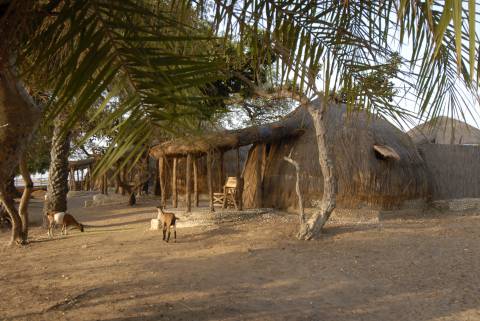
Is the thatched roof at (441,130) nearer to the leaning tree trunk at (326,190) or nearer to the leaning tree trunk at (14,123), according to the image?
the leaning tree trunk at (326,190)

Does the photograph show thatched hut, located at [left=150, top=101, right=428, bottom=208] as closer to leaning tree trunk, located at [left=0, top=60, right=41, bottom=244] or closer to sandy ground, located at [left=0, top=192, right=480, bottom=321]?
sandy ground, located at [left=0, top=192, right=480, bottom=321]

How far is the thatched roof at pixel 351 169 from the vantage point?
1171 cm

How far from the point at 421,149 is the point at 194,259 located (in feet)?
34.0

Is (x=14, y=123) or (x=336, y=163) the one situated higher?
(x=336, y=163)

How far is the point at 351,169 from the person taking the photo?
466 inches

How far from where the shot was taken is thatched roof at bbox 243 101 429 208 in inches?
461

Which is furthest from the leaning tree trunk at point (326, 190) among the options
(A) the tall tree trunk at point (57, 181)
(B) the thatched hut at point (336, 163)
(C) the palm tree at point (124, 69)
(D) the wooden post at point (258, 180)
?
(C) the palm tree at point (124, 69)

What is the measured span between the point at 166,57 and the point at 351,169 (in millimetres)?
10954

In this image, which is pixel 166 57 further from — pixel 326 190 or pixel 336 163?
Result: pixel 336 163

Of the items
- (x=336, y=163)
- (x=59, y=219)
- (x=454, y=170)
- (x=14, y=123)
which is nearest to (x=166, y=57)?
(x=14, y=123)

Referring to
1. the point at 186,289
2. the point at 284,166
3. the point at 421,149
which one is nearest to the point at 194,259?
the point at 186,289

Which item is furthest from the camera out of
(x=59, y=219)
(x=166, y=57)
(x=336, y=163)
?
(x=336, y=163)

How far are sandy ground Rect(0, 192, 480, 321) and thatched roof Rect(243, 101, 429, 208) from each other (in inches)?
95.0

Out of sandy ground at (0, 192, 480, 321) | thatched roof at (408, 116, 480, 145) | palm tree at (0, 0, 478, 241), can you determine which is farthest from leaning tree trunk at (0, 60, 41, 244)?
sandy ground at (0, 192, 480, 321)
